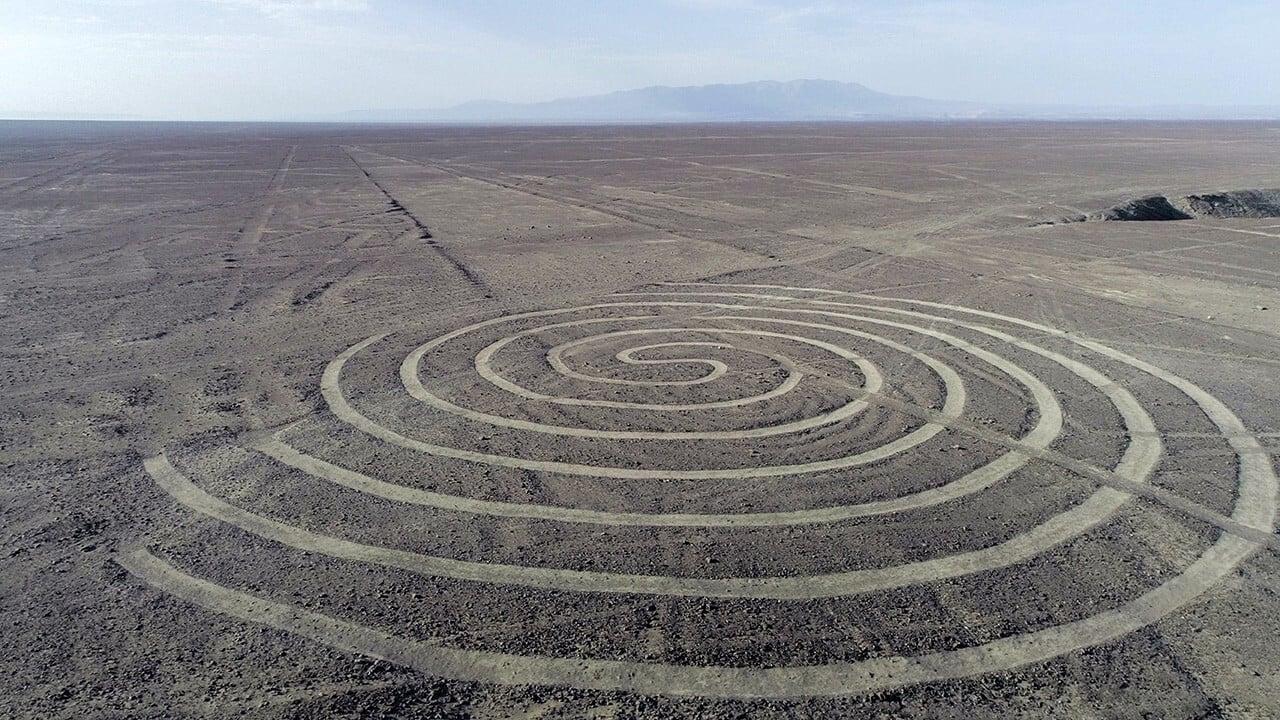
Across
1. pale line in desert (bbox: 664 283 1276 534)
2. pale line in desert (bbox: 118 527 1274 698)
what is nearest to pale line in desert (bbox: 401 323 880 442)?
pale line in desert (bbox: 664 283 1276 534)

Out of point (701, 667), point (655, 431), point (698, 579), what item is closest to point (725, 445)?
point (655, 431)

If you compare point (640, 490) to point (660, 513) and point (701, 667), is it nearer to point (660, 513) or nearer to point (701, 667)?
point (660, 513)

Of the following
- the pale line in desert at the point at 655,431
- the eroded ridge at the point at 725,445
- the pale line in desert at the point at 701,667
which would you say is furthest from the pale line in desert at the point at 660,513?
the pale line in desert at the point at 701,667

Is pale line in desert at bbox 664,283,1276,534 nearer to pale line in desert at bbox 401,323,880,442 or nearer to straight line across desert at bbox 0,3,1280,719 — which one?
straight line across desert at bbox 0,3,1280,719

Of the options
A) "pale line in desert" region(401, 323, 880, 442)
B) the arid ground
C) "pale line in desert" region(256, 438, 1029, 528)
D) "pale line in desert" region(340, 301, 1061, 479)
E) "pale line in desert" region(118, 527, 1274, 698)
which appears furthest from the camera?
"pale line in desert" region(401, 323, 880, 442)

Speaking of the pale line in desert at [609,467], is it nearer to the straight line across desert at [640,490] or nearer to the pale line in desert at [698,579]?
the straight line across desert at [640,490]

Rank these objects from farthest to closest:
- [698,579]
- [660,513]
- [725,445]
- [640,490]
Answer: [725,445]
[640,490]
[660,513]
[698,579]
